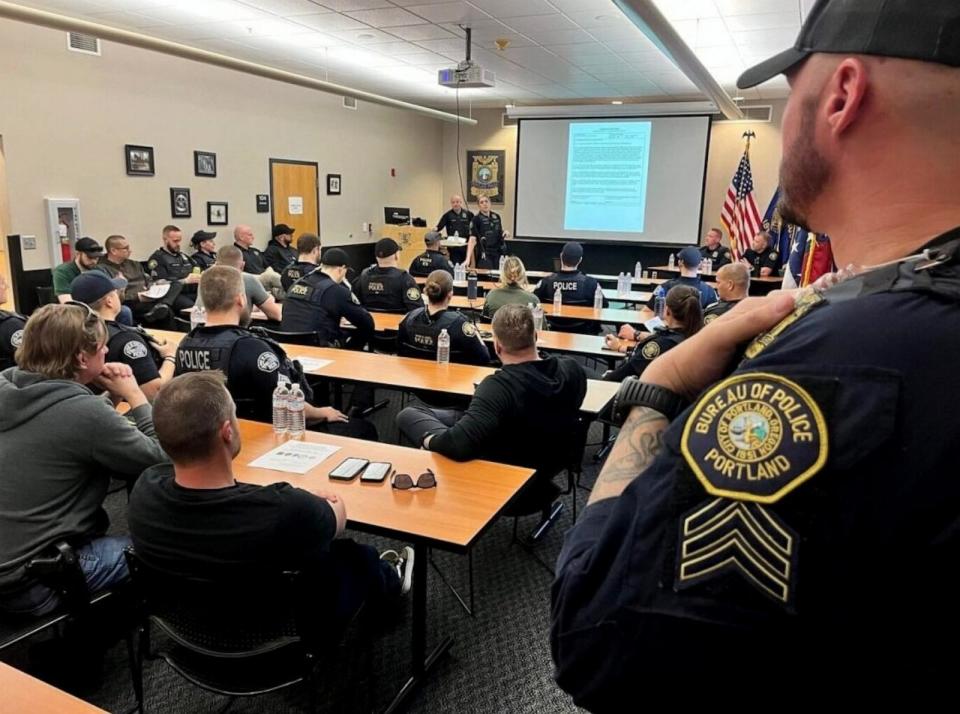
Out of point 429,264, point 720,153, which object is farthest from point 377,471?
point 720,153

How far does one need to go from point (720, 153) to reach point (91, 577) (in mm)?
11469

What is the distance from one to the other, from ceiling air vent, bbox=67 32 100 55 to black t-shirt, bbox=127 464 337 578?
6.87 metres

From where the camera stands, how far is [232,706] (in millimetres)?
2277

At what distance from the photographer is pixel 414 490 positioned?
2248mm

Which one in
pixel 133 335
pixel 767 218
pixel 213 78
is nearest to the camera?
pixel 133 335

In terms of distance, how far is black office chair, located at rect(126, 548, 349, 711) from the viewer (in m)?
1.62

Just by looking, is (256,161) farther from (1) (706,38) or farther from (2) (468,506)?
(2) (468,506)

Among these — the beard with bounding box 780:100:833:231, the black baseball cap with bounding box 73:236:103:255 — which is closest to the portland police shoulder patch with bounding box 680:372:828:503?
the beard with bounding box 780:100:833:231

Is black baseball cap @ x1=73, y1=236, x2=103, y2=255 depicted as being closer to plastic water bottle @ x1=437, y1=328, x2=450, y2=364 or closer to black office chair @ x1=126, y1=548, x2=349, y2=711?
plastic water bottle @ x1=437, y1=328, x2=450, y2=364

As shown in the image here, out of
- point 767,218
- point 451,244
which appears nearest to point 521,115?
point 451,244

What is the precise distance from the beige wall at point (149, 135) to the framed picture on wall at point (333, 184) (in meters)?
0.11

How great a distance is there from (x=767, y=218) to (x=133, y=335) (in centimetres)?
929

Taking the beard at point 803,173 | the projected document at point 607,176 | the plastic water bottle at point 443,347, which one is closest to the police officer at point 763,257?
the projected document at point 607,176

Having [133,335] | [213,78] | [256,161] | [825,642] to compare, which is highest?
[213,78]
